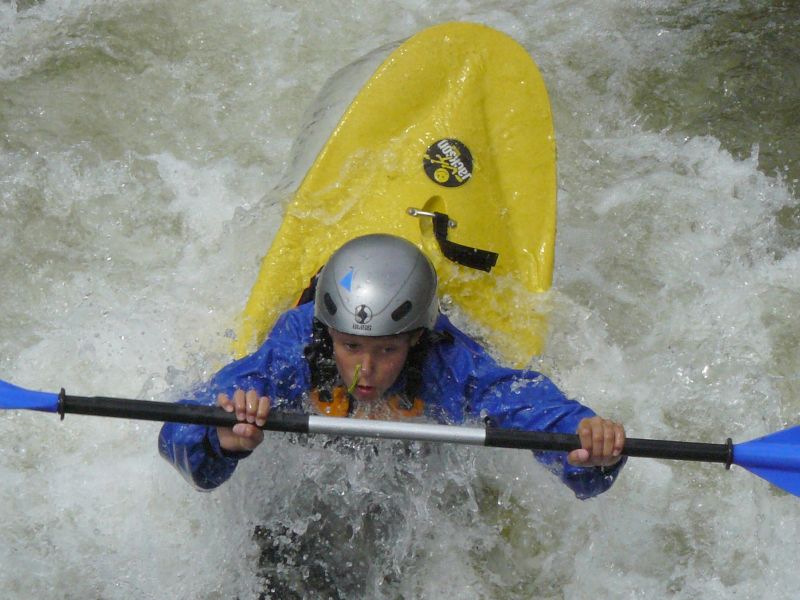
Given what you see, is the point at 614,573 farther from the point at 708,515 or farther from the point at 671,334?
the point at 671,334

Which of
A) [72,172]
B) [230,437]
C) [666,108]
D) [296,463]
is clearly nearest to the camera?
[230,437]

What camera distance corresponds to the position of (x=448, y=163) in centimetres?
415

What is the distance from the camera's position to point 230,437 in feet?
9.15

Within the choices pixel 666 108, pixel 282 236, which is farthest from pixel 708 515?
pixel 666 108

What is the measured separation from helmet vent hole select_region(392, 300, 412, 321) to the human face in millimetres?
59

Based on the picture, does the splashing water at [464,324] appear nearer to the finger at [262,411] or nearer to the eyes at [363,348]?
the eyes at [363,348]

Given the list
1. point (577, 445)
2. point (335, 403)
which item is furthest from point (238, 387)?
point (577, 445)

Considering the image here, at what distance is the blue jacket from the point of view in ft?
9.45

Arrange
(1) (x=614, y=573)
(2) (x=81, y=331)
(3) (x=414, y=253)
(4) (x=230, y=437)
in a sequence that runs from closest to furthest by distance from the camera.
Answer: (4) (x=230, y=437) → (3) (x=414, y=253) → (1) (x=614, y=573) → (2) (x=81, y=331)

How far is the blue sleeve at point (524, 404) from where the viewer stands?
115 inches

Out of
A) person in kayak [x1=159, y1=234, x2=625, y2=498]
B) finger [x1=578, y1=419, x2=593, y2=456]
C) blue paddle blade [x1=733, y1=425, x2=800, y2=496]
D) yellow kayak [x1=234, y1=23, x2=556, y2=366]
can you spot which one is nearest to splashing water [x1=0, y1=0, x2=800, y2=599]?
yellow kayak [x1=234, y1=23, x2=556, y2=366]

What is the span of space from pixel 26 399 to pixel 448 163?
1999 mm

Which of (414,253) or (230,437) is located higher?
(414,253)

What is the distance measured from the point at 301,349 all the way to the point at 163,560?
1.08 metres
